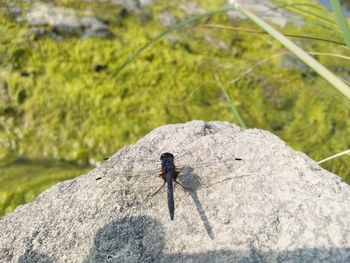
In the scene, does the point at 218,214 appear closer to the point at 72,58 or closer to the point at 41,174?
the point at 41,174

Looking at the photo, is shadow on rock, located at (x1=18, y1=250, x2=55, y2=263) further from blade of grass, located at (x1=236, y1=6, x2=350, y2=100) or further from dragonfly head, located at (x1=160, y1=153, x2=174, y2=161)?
blade of grass, located at (x1=236, y1=6, x2=350, y2=100)

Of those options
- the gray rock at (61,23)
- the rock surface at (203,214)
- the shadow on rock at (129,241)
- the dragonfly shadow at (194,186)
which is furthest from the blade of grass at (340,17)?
the gray rock at (61,23)

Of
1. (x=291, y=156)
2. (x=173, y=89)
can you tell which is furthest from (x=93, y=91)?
(x=291, y=156)

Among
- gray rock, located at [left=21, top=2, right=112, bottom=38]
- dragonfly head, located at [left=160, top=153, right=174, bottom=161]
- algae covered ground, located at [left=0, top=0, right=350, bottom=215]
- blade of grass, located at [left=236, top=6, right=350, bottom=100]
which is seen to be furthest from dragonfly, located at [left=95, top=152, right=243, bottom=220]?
gray rock, located at [left=21, top=2, right=112, bottom=38]

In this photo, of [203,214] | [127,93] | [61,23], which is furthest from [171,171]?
[61,23]

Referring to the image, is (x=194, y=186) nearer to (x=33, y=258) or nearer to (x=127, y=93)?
(x=33, y=258)

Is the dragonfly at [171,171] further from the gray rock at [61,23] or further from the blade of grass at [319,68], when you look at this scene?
the gray rock at [61,23]
